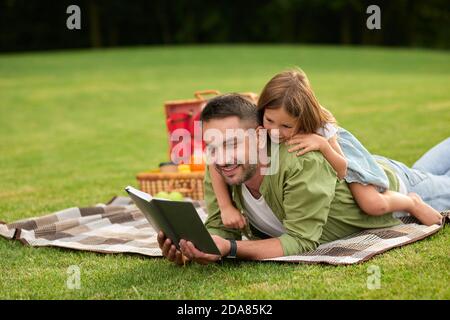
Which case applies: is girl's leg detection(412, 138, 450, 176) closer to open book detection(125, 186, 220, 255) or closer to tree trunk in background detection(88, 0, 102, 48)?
open book detection(125, 186, 220, 255)

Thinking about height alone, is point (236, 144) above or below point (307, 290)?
above

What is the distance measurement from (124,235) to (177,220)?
Result: 52.0 inches

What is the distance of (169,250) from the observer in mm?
3305

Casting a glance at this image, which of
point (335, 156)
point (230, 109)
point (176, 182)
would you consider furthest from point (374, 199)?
point (176, 182)

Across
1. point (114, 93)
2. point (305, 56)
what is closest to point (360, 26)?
point (305, 56)

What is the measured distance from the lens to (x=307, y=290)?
294 centimetres

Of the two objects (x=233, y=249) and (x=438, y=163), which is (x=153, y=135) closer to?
(x=438, y=163)

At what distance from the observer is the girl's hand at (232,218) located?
3445mm

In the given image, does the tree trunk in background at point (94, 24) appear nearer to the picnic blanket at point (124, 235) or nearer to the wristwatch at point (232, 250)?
the picnic blanket at point (124, 235)

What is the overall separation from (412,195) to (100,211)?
84.2 inches

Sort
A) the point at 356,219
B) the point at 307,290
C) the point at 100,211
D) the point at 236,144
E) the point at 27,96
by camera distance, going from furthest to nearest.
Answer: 1. the point at 27,96
2. the point at 100,211
3. the point at 356,219
4. the point at 236,144
5. the point at 307,290

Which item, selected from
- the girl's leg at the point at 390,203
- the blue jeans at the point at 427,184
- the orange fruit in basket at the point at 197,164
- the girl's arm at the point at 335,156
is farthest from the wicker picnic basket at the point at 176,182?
the girl's arm at the point at 335,156

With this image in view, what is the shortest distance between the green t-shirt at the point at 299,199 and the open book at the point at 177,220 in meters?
0.40

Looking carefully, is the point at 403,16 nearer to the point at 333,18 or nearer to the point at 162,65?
the point at 333,18
